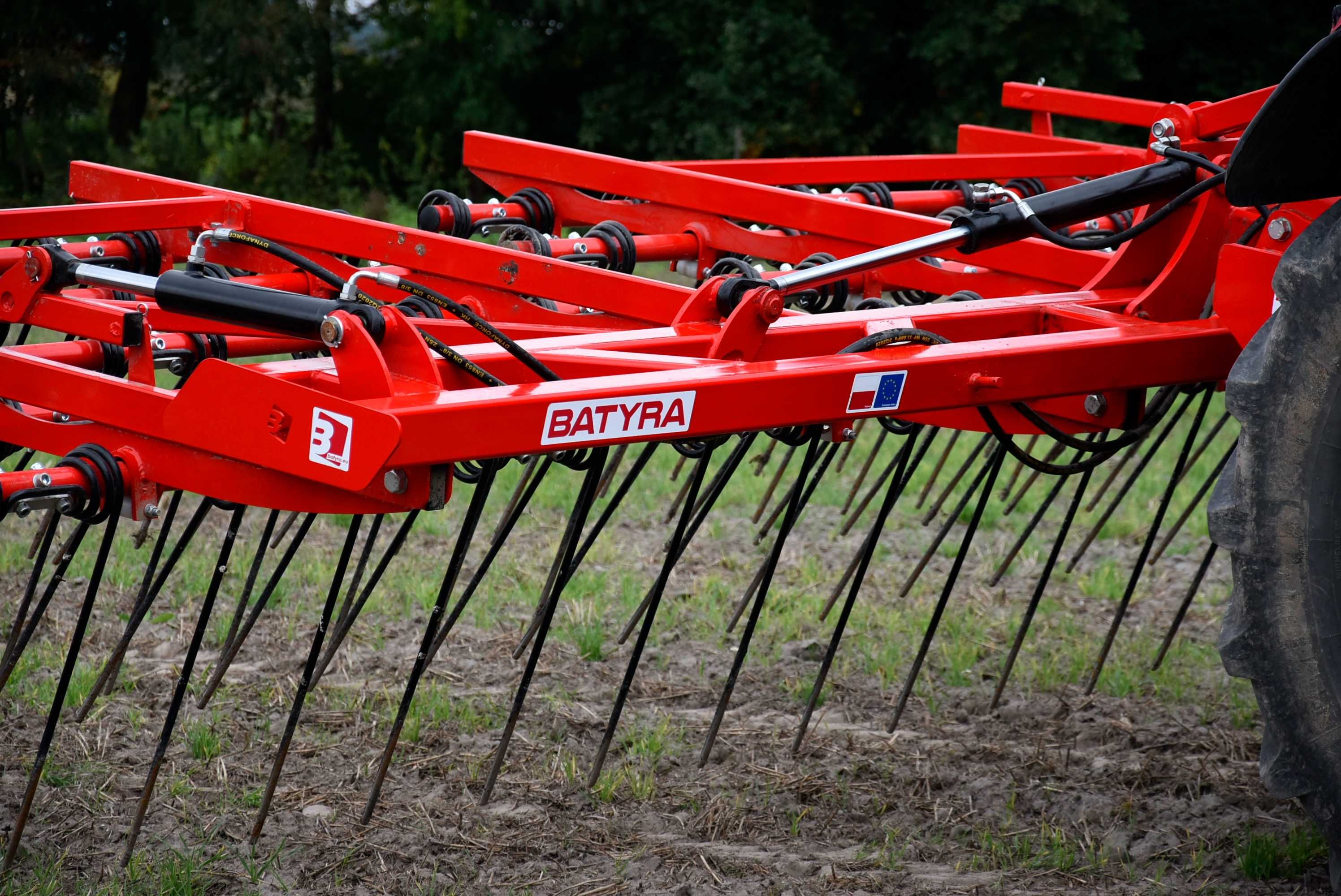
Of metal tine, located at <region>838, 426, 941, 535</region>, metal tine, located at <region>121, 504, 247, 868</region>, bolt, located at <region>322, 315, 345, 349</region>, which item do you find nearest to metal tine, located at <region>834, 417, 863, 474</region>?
metal tine, located at <region>838, 426, 941, 535</region>

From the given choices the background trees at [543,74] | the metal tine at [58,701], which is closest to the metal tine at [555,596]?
the metal tine at [58,701]

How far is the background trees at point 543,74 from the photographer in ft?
44.9

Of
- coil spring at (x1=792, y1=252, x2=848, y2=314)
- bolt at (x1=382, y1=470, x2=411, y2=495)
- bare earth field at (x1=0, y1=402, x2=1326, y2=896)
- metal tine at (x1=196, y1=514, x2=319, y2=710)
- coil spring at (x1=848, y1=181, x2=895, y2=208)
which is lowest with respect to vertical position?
bare earth field at (x1=0, y1=402, x2=1326, y2=896)

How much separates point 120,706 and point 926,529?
3034 mm

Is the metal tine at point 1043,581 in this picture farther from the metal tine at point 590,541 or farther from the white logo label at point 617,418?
the white logo label at point 617,418

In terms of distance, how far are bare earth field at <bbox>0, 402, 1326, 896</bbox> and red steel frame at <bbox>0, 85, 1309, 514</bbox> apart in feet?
3.10

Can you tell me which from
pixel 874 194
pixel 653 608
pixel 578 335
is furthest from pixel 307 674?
pixel 874 194

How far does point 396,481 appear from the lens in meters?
1.99

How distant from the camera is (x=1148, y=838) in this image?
2.92m

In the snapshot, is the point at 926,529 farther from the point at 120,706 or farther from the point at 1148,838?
the point at 120,706

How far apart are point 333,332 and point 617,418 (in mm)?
449

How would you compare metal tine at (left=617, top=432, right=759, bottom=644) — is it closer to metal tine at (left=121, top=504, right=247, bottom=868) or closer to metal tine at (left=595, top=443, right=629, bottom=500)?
metal tine at (left=595, top=443, right=629, bottom=500)

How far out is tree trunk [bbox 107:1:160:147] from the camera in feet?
49.4

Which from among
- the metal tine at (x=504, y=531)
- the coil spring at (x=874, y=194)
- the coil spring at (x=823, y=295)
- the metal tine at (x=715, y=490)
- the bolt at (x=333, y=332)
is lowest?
the metal tine at (x=504, y=531)
